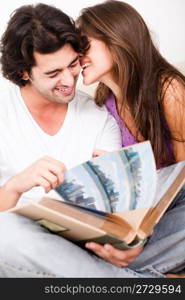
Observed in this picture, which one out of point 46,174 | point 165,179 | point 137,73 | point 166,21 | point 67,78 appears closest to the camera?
point 46,174

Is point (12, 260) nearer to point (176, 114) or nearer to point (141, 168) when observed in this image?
point (141, 168)

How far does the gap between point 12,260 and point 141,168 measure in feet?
1.08

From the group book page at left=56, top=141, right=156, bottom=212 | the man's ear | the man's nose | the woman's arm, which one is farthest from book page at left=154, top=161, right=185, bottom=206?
the man's ear

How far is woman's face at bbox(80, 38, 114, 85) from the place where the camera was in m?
1.27

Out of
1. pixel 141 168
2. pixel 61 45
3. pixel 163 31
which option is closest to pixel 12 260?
pixel 141 168

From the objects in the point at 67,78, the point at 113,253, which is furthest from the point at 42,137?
the point at 113,253

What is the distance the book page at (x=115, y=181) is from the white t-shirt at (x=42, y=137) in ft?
1.26

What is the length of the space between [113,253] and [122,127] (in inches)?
22.2

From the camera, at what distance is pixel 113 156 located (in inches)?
35.7

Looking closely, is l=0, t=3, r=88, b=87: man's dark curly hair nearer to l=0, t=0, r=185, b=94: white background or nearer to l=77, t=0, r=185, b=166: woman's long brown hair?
l=77, t=0, r=185, b=166: woman's long brown hair

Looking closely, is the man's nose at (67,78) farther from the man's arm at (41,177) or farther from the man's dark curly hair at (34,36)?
the man's arm at (41,177)

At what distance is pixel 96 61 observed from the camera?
127cm

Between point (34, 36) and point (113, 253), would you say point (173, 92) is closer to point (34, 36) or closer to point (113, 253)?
point (34, 36)

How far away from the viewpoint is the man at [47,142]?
922mm
